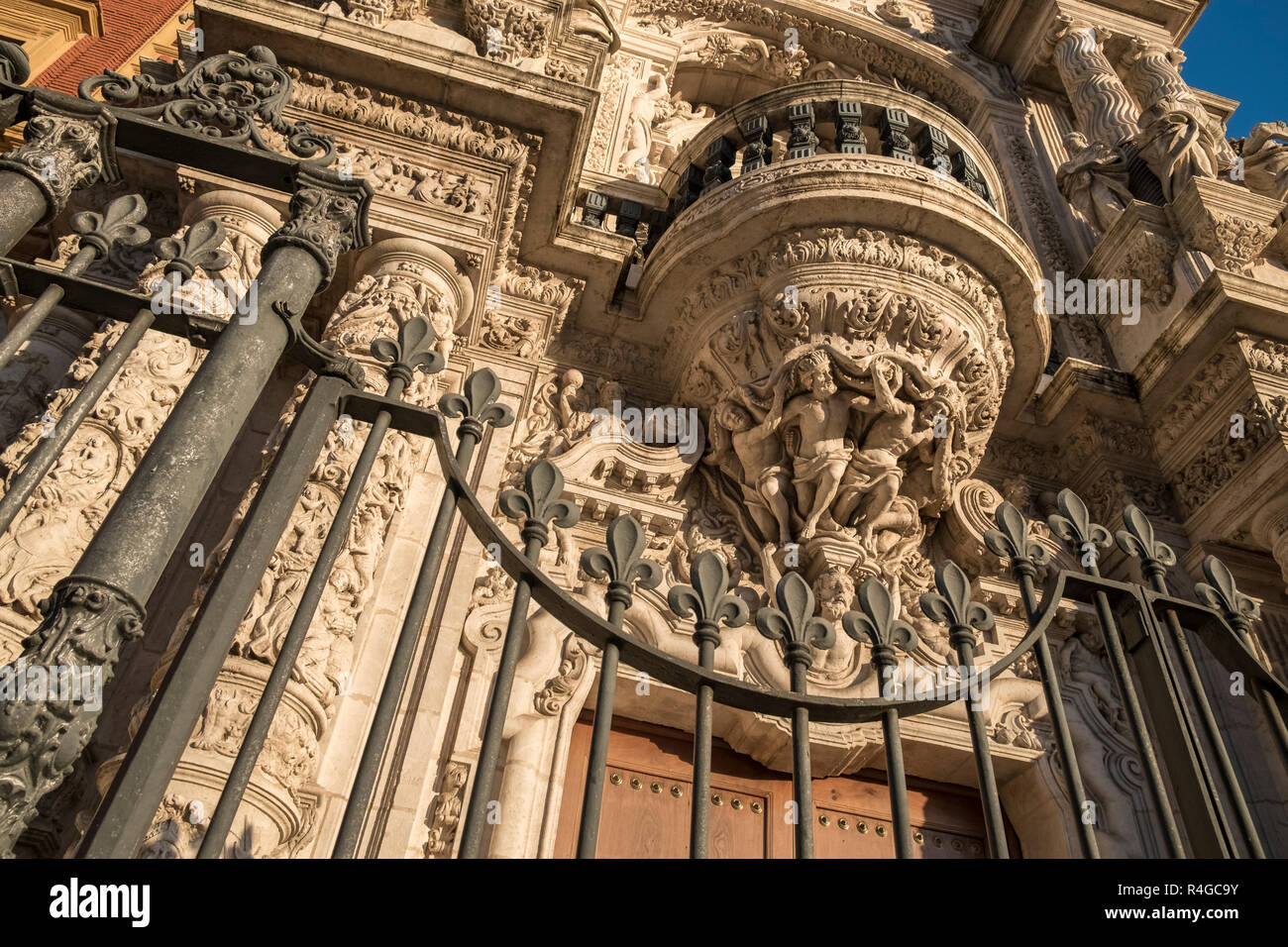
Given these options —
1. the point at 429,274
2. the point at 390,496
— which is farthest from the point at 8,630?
the point at 429,274

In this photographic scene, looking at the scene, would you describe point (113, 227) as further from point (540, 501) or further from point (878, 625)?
point (878, 625)

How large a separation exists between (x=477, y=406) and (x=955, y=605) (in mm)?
1271

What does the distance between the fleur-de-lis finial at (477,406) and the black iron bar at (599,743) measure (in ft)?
1.78

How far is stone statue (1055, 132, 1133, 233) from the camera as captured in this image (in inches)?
329

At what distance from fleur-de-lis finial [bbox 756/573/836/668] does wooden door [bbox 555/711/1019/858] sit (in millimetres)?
2789

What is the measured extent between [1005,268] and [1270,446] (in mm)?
1894

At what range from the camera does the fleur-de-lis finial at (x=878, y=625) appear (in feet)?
7.50

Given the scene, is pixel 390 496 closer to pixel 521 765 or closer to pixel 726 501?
pixel 521 765

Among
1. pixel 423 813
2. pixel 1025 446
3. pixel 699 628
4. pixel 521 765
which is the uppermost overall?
pixel 1025 446

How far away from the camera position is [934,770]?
221 inches

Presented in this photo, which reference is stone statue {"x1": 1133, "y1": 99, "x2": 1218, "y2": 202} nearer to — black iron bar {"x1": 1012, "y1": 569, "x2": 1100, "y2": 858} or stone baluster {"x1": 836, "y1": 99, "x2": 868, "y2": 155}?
stone baluster {"x1": 836, "y1": 99, "x2": 868, "y2": 155}

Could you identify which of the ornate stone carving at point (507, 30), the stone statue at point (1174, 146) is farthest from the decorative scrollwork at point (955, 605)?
the stone statue at point (1174, 146)

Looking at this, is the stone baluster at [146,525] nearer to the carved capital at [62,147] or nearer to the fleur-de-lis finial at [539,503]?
the carved capital at [62,147]

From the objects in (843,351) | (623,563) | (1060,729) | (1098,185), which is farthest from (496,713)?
(1098,185)
